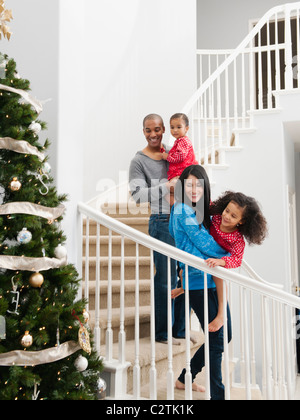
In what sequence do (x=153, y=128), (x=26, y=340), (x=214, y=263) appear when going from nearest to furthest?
(x=26, y=340)
(x=214, y=263)
(x=153, y=128)

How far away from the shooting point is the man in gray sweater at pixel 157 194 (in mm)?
2258

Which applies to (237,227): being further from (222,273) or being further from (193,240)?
(222,273)

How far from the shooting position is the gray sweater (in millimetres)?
2254

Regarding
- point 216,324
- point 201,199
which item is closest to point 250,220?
point 201,199

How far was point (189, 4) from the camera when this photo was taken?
16.2 ft

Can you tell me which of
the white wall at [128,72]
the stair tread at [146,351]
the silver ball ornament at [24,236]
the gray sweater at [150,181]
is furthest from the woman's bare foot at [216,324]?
the white wall at [128,72]

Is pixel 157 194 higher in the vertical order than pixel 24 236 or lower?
higher

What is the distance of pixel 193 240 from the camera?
1971 millimetres

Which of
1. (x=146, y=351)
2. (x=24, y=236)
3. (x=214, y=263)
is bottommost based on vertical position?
(x=146, y=351)

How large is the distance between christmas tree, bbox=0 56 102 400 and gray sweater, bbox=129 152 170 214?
71cm

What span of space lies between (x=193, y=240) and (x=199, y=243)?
1.3 inches

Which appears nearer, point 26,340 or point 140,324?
point 26,340

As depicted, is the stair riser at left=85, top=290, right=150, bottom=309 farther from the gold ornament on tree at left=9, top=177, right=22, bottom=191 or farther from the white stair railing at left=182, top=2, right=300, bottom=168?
the white stair railing at left=182, top=2, right=300, bottom=168

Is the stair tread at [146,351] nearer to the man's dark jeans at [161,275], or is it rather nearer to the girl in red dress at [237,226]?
the man's dark jeans at [161,275]
